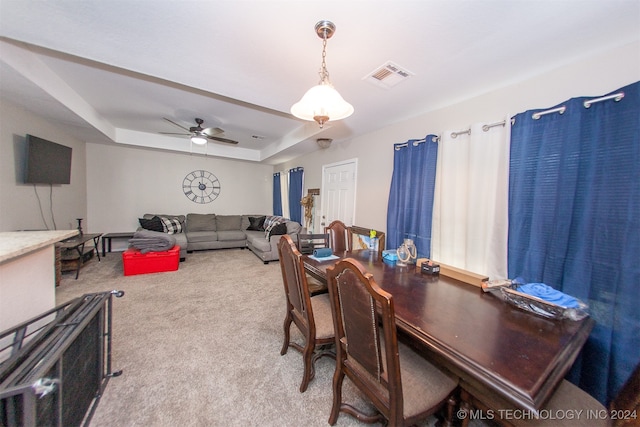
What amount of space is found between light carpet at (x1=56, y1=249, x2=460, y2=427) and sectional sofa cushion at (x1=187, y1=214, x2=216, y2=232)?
2.14 metres

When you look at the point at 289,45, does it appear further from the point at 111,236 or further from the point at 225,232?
the point at 111,236

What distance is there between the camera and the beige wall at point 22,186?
239 cm

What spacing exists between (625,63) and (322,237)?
2.55 meters

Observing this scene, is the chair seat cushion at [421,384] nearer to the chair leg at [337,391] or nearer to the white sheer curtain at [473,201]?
the chair leg at [337,391]

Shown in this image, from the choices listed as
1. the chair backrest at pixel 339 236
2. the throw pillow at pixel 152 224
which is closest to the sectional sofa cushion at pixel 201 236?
the throw pillow at pixel 152 224

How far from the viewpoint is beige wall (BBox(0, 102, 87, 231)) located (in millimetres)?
2389

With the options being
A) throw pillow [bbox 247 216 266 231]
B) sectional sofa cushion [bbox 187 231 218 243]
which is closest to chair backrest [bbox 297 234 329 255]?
throw pillow [bbox 247 216 266 231]

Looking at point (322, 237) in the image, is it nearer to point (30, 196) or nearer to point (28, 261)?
point (28, 261)

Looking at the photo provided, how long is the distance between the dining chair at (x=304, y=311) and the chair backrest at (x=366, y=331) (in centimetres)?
26

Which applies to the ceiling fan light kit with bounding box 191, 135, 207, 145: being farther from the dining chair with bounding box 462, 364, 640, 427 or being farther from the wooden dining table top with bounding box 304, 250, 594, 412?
the dining chair with bounding box 462, 364, 640, 427

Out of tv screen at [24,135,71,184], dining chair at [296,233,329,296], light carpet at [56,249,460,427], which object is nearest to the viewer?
light carpet at [56,249,460,427]

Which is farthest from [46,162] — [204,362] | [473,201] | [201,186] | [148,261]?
[473,201]

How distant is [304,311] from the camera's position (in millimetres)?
1433

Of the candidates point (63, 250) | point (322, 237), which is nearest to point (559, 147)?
point (322, 237)
